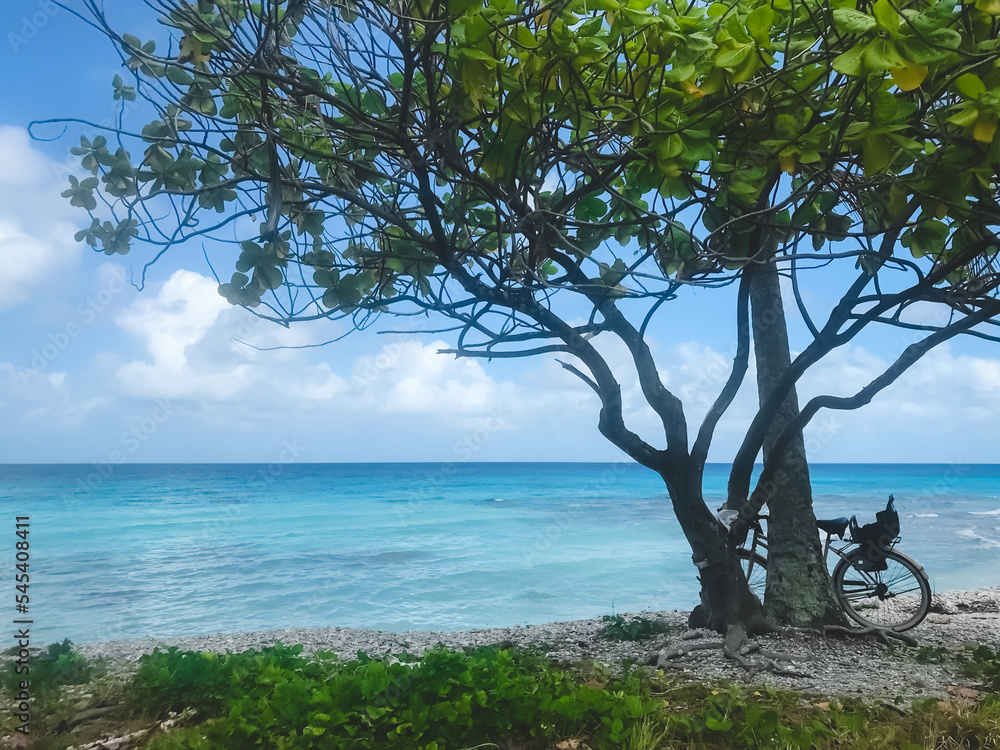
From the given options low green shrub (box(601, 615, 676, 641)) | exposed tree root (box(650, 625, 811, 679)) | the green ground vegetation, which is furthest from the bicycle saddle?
the green ground vegetation

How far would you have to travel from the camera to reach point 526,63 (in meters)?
2.66

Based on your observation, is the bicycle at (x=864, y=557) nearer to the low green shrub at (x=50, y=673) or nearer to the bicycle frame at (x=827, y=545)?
the bicycle frame at (x=827, y=545)

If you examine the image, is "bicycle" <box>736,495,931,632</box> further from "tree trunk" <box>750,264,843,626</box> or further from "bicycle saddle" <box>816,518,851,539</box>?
"tree trunk" <box>750,264,843,626</box>

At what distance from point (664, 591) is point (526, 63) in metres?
11.8

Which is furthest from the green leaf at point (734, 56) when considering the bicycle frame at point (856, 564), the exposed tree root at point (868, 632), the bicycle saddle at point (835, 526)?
the exposed tree root at point (868, 632)

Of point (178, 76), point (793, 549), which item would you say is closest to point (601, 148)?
point (178, 76)

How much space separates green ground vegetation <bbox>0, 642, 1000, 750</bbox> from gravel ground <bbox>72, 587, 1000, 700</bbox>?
659mm

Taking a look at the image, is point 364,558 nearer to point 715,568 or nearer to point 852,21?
point 715,568

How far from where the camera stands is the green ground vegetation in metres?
2.57

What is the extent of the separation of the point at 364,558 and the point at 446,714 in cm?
1565

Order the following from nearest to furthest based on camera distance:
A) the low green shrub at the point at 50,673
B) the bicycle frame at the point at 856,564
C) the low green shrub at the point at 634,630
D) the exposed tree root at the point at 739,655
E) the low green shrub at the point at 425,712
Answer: the low green shrub at the point at 425,712
the low green shrub at the point at 50,673
the exposed tree root at the point at 739,655
the low green shrub at the point at 634,630
the bicycle frame at the point at 856,564

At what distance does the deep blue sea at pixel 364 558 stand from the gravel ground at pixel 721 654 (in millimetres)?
2901

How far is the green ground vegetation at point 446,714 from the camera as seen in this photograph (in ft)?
8.43

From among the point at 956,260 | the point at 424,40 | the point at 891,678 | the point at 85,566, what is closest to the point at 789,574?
the point at 891,678
